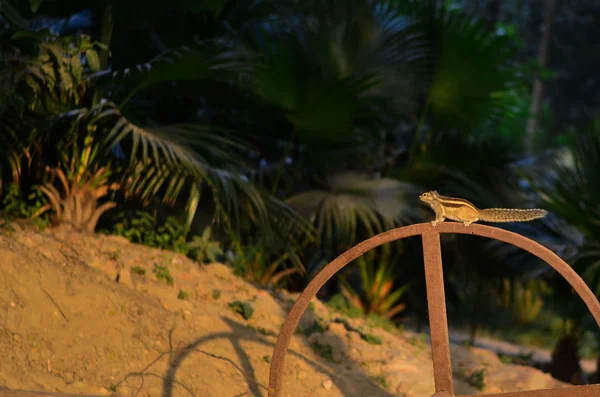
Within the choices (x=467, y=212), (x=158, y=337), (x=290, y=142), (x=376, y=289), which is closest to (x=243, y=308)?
(x=158, y=337)

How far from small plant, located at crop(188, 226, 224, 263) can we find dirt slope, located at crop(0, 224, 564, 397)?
0.12m

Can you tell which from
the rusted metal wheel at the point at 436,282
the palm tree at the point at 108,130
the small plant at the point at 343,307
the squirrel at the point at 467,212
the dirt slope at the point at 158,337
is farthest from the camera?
the small plant at the point at 343,307

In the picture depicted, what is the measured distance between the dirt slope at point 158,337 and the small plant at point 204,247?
0.38 ft

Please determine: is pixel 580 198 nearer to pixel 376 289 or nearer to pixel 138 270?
pixel 376 289

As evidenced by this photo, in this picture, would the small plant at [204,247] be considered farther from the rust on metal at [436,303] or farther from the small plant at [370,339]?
the rust on metal at [436,303]

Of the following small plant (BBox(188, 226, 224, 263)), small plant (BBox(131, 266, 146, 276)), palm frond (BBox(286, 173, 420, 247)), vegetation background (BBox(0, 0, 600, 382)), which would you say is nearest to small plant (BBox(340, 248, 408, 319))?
vegetation background (BBox(0, 0, 600, 382))

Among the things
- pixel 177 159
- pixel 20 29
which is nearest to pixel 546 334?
pixel 177 159

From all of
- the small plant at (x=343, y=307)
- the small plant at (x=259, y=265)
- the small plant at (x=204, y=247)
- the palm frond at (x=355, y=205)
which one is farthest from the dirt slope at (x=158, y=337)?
the palm frond at (x=355, y=205)

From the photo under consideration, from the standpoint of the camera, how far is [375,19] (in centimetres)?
748

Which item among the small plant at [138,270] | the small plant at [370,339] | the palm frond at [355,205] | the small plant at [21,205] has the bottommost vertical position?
the small plant at [370,339]

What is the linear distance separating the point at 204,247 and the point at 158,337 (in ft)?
4.81

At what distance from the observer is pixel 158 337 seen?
4695 mm

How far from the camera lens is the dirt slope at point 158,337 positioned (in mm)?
4219

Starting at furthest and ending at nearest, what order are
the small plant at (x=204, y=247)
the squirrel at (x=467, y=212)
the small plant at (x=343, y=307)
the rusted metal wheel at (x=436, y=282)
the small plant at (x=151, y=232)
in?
the small plant at (x=343, y=307)
the small plant at (x=204, y=247)
the small plant at (x=151, y=232)
the squirrel at (x=467, y=212)
the rusted metal wheel at (x=436, y=282)
